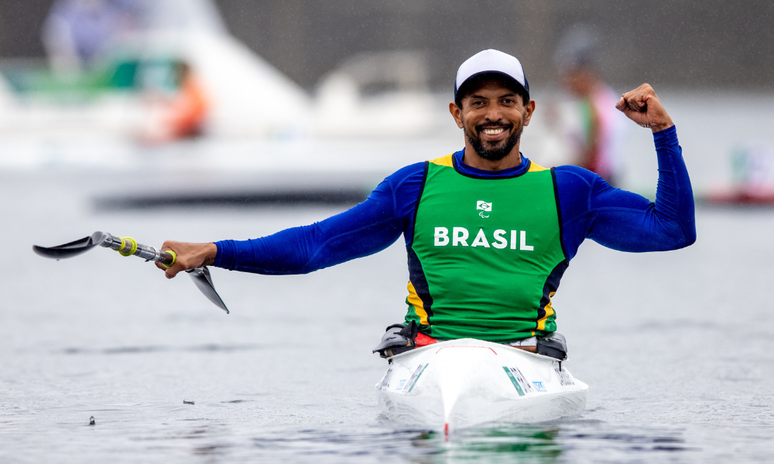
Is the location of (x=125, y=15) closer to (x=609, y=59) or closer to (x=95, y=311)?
(x=95, y=311)

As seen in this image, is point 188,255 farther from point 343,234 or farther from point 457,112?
point 457,112

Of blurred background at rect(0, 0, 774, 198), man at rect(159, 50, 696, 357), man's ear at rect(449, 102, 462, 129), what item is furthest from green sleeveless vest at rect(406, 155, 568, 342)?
blurred background at rect(0, 0, 774, 198)

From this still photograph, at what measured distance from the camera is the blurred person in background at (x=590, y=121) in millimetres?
12516

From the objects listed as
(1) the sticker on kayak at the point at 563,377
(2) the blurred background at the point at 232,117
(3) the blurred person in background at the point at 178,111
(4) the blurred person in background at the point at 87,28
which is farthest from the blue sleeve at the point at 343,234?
(4) the blurred person in background at the point at 87,28

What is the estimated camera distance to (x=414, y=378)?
5.11 meters

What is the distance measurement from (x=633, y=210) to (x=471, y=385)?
92 centimetres

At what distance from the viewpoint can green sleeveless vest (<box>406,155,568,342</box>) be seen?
515 cm

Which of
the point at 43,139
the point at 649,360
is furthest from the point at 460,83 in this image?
the point at 43,139

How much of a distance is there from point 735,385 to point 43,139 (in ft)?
52.4

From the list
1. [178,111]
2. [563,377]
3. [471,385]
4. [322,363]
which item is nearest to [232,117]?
[178,111]

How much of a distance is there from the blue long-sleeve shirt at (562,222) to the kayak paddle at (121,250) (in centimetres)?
12

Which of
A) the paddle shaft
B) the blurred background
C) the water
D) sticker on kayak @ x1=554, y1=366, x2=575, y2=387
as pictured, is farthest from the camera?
the blurred background

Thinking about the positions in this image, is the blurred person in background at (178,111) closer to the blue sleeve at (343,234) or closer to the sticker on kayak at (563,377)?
the blue sleeve at (343,234)

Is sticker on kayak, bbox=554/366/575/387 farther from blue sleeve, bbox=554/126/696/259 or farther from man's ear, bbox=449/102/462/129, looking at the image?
man's ear, bbox=449/102/462/129
